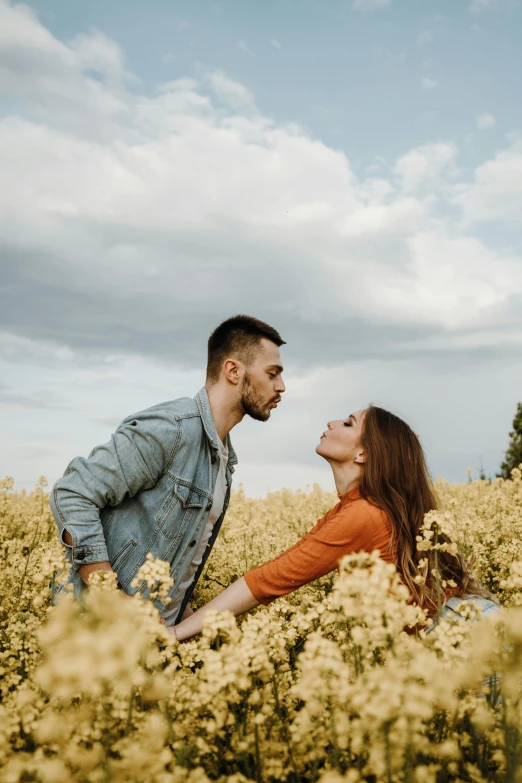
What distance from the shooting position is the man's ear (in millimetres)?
4711

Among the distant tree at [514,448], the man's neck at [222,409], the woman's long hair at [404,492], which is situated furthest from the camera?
the distant tree at [514,448]

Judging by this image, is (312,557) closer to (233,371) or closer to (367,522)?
(367,522)

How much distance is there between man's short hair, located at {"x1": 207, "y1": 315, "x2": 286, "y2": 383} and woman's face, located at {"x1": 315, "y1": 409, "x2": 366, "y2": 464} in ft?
2.84

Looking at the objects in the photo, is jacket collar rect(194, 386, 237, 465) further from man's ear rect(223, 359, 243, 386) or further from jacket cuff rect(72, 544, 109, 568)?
jacket cuff rect(72, 544, 109, 568)

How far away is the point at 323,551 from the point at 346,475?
2.78 feet

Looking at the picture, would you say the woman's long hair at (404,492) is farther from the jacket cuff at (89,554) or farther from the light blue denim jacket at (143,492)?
the jacket cuff at (89,554)

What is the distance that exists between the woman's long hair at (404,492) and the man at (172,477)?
2.84 feet

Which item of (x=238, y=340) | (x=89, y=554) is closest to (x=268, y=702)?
(x=89, y=554)

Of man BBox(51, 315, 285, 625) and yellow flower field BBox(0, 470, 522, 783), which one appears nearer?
yellow flower field BBox(0, 470, 522, 783)

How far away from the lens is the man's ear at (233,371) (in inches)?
185

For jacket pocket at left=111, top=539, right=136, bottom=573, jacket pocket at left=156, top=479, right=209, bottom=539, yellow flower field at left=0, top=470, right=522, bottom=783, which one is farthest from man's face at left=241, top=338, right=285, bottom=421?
yellow flower field at left=0, top=470, right=522, bottom=783

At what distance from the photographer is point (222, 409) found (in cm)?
468

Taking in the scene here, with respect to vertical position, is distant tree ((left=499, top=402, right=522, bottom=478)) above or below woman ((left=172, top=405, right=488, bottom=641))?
above

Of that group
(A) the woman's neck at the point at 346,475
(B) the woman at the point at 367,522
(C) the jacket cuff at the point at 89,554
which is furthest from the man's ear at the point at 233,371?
(C) the jacket cuff at the point at 89,554
